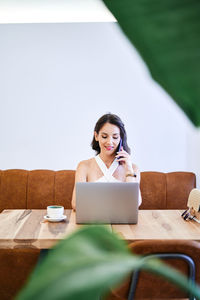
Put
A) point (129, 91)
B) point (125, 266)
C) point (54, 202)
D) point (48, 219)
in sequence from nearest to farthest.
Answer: point (125, 266)
point (48, 219)
point (54, 202)
point (129, 91)

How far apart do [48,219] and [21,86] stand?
2356mm

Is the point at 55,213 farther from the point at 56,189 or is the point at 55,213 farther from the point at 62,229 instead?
the point at 56,189

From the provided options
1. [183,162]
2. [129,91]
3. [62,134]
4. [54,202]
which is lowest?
[54,202]

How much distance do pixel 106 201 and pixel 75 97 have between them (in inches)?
89.8

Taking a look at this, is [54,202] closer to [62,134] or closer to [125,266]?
→ [62,134]

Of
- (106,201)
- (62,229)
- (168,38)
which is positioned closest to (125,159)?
(106,201)

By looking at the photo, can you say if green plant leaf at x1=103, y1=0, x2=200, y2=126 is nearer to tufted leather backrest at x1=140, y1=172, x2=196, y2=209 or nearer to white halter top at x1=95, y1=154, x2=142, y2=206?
white halter top at x1=95, y1=154, x2=142, y2=206

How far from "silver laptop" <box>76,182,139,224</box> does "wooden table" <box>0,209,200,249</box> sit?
62 millimetres

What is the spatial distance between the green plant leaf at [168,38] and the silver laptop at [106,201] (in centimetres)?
175

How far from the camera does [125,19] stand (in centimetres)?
18

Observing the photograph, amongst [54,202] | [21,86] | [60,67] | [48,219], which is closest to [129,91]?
[60,67]

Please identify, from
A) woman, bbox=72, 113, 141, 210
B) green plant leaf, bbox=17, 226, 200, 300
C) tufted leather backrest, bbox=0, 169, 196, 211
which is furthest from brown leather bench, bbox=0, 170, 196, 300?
green plant leaf, bbox=17, 226, 200, 300

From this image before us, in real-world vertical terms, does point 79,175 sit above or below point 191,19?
below

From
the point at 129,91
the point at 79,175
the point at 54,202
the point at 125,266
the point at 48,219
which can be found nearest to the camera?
the point at 125,266
